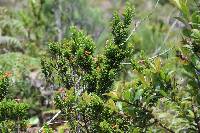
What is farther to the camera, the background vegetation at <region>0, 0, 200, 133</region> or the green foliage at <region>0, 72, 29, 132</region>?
the green foliage at <region>0, 72, 29, 132</region>

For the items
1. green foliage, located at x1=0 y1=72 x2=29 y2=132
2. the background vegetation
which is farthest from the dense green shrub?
green foliage, located at x1=0 y1=72 x2=29 y2=132

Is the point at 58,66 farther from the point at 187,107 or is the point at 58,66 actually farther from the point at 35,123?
the point at 35,123

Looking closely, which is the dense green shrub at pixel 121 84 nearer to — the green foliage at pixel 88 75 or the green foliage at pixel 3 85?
the green foliage at pixel 88 75

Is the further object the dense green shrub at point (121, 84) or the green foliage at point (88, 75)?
the green foliage at point (88, 75)

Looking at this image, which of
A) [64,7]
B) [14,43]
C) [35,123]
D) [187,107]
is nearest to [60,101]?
[187,107]

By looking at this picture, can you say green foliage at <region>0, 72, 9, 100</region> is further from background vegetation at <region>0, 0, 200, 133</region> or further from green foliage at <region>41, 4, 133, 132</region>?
green foliage at <region>41, 4, 133, 132</region>

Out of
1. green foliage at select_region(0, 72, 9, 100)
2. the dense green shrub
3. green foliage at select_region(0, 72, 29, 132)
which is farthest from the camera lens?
green foliage at select_region(0, 72, 9, 100)

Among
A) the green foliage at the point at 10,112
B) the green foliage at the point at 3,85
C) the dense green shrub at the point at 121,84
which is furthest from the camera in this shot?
the green foliage at the point at 3,85

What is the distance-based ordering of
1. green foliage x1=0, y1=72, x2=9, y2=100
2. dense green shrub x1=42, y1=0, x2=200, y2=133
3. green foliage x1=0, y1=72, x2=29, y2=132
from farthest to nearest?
1. green foliage x1=0, y1=72, x2=9, y2=100
2. green foliage x1=0, y1=72, x2=29, y2=132
3. dense green shrub x1=42, y1=0, x2=200, y2=133

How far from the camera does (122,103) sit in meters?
2.79

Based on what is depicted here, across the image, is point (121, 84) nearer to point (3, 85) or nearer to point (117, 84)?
point (117, 84)

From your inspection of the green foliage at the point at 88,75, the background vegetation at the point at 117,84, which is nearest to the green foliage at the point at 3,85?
the background vegetation at the point at 117,84

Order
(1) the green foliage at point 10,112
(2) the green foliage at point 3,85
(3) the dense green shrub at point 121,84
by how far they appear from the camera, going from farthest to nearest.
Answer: (2) the green foliage at point 3,85
(1) the green foliage at point 10,112
(3) the dense green shrub at point 121,84

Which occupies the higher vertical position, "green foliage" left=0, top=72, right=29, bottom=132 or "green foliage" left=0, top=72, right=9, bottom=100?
"green foliage" left=0, top=72, right=9, bottom=100
